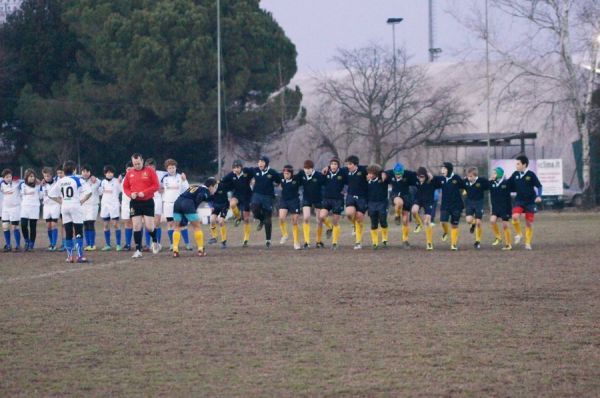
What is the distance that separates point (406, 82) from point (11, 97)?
75.5 ft

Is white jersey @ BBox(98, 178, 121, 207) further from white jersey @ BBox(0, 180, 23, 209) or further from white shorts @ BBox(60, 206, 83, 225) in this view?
white shorts @ BBox(60, 206, 83, 225)

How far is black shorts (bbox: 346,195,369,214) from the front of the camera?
2328 centimetres

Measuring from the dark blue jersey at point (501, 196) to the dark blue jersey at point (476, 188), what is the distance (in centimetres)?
16

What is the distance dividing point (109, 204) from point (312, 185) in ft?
16.0

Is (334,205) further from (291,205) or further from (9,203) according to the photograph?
(9,203)

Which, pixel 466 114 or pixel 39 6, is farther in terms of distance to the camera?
pixel 466 114

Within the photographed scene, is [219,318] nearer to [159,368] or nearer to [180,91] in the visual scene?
[159,368]

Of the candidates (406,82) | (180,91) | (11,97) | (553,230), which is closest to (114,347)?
(553,230)

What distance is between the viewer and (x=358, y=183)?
23359 mm

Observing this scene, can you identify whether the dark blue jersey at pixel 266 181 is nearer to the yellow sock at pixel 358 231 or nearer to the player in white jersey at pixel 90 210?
the yellow sock at pixel 358 231

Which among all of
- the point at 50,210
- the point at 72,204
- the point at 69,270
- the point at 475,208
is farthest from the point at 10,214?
the point at 475,208

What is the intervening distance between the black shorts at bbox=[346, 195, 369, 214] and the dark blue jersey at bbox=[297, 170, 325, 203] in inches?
29.5

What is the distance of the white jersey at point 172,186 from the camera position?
2352 centimetres

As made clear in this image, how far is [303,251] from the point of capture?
22656 millimetres
